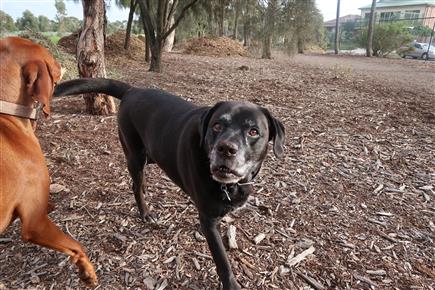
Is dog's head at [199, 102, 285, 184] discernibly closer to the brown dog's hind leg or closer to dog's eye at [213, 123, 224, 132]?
dog's eye at [213, 123, 224, 132]

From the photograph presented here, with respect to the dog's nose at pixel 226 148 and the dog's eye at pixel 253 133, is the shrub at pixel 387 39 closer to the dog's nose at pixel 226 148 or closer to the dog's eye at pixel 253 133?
the dog's eye at pixel 253 133

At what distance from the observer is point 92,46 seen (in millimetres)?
4805

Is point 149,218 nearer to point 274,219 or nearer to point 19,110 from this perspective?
point 274,219

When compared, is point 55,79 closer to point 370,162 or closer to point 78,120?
point 78,120

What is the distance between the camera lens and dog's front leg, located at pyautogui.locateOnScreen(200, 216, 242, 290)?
7.52 ft

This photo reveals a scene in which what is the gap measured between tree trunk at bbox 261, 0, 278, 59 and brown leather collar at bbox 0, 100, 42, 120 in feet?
50.0

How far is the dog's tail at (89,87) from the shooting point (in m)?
2.84

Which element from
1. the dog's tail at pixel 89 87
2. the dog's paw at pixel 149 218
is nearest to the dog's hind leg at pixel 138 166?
the dog's paw at pixel 149 218

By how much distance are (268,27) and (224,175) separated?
16.1 metres

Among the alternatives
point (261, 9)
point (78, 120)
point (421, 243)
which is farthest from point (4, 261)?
point (261, 9)

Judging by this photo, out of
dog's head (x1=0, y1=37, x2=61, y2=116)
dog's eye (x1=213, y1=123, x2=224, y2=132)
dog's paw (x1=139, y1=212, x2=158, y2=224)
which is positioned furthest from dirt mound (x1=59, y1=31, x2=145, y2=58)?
dog's eye (x1=213, y1=123, x2=224, y2=132)

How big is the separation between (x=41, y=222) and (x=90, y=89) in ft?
4.43

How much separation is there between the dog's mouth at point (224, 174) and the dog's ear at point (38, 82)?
1038 millimetres

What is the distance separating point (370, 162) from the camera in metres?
4.19
